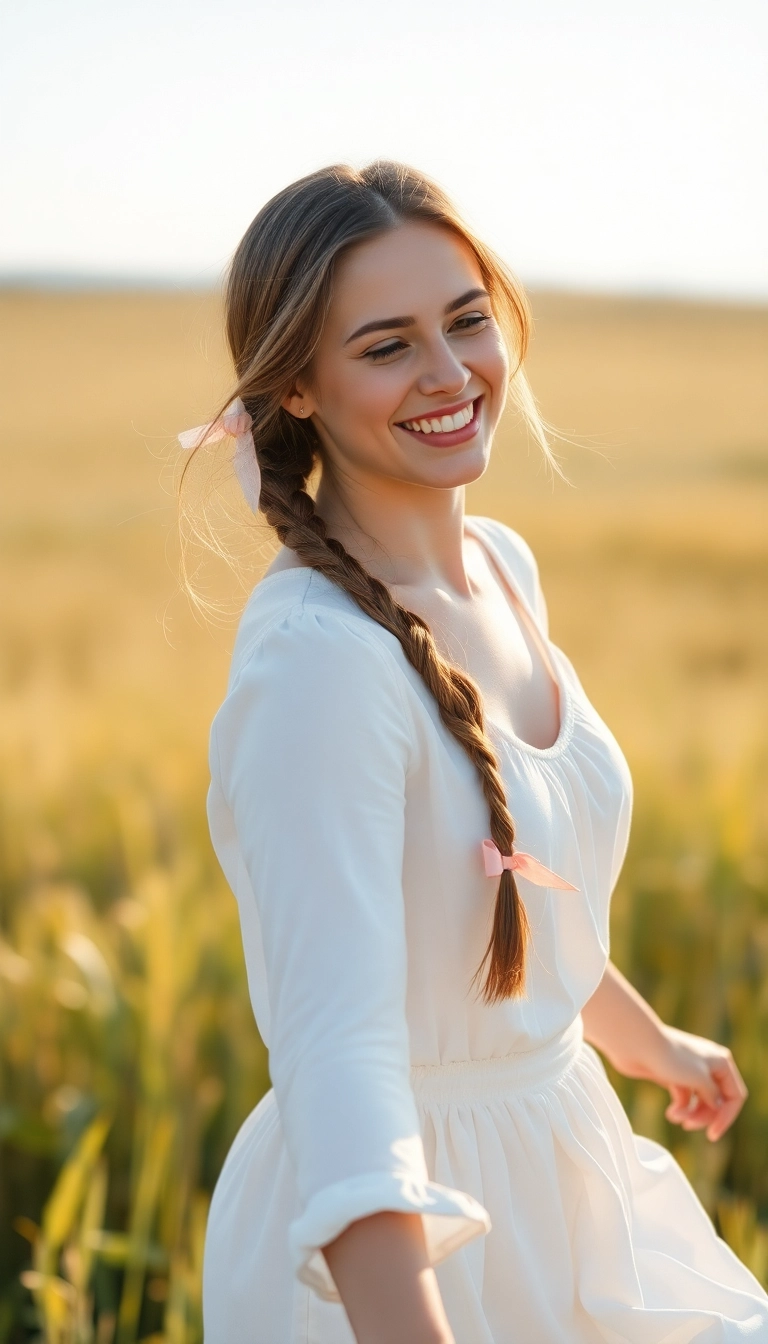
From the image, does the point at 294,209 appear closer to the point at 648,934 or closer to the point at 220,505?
the point at 220,505

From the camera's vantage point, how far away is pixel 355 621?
2.03 feet

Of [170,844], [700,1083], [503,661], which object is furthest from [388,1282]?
[170,844]

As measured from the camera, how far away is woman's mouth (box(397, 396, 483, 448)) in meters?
0.70

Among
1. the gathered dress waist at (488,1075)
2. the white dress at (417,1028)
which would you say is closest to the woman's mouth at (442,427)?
the white dress at (417,1028)

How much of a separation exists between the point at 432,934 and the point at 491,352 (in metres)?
0.31

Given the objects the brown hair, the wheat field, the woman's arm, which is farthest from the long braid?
the woman's arm

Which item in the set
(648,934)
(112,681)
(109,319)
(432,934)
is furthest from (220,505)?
(109,319)

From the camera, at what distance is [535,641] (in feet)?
2.71

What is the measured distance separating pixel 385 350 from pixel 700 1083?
54 centimetres

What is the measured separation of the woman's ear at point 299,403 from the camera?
729 mm

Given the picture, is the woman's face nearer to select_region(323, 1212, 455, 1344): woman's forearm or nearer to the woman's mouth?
the woman's mouth

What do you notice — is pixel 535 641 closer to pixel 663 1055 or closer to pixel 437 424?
pixel 437 424

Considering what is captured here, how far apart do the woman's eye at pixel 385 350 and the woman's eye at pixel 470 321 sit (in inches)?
1.5

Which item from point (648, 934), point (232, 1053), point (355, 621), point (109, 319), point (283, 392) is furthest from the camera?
point (109, 319)
